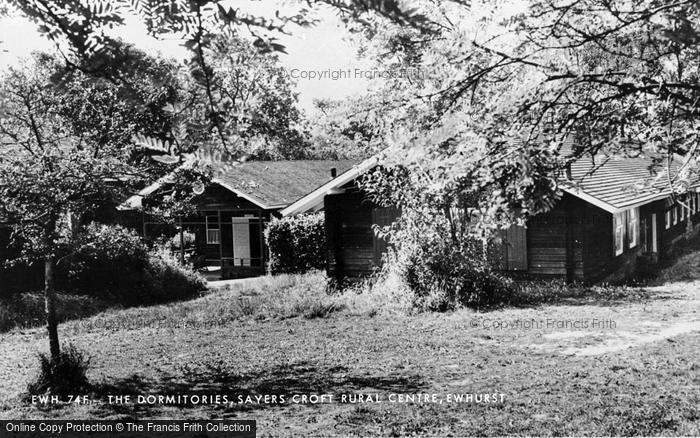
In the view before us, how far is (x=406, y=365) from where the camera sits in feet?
27.5

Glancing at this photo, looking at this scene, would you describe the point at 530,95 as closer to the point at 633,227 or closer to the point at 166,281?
the point at 166,281

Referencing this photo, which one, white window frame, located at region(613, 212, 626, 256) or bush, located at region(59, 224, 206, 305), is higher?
white window frame, located at region(613, 212, 626, 256)

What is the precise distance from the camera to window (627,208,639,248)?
18.5 metres

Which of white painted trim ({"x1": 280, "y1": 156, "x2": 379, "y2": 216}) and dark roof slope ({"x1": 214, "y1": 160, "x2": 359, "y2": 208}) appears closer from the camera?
white painted trim ({"x1": 280, "y1": 156, "x2": 379, "y2": 216})

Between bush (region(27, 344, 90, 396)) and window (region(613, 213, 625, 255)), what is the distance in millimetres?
14331

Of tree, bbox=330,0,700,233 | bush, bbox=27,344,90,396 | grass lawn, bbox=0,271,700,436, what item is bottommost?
grass lawn, bbox=0,271,700,436

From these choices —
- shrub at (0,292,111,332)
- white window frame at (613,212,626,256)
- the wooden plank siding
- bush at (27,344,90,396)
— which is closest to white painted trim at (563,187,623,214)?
the wooden plank siding

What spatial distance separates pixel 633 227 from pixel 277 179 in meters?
12.7

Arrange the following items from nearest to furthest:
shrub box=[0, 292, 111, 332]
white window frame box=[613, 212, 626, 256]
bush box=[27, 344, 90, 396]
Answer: bush box=[27, 344, 90, 396] < shrub box=[0, 292, 111, 332] < white window frame box=[613, 212, 626, 256]

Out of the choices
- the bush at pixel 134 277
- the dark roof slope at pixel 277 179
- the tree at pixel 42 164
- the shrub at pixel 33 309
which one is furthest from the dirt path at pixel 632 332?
the dark roof slope at pixel 277 179

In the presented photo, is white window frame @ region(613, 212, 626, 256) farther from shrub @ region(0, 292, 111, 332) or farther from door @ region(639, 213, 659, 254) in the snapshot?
shrub @ region(0, 292, 111, 332)

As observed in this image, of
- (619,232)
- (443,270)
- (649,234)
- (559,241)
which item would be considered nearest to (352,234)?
(443,270)

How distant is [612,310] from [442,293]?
3225 millimetres

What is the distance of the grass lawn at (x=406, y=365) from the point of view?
5.83m
